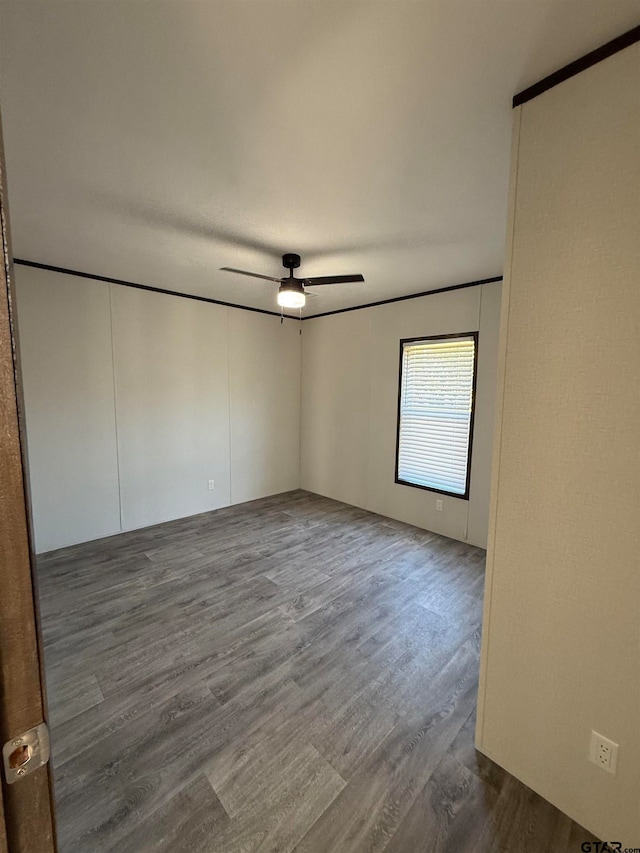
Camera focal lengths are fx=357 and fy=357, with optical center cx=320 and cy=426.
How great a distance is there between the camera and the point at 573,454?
123 centimetres

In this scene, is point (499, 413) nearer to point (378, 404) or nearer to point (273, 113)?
point (273, 113)

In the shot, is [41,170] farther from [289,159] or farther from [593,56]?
[593,56]

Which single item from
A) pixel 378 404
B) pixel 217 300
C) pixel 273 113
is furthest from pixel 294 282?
pixel 378 404

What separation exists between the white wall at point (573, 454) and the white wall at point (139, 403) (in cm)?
361

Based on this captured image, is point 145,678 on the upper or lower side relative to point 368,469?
lower

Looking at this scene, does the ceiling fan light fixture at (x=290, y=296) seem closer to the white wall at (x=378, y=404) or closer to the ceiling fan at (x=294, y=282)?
the ceiling fan at (x=294, y=282)

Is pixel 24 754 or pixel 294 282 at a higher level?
pixel 294 282

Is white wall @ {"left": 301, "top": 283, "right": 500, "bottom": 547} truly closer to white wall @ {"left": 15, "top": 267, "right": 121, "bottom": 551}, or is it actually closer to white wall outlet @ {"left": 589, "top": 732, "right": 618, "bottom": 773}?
white wall outlet @ {"left": 589, "top": 732, "right": 618, "bottom": 773}

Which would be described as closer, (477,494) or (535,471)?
(535,471)

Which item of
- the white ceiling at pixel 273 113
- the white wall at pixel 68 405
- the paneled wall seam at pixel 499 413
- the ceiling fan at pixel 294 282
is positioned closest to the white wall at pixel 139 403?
the white wall at pixel 68 405

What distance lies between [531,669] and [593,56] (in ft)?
7.01

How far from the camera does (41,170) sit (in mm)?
1795

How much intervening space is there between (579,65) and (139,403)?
4.00 metres

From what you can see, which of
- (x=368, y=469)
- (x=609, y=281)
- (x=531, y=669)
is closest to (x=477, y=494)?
(x=368, y=469)
